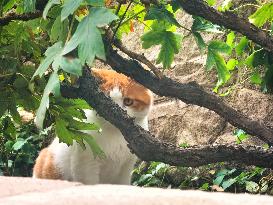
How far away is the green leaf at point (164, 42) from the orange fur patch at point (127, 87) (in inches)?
28.4

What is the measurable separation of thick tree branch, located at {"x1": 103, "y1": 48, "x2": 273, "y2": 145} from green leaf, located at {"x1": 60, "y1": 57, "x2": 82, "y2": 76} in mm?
737

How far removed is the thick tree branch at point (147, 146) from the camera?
6.18ft

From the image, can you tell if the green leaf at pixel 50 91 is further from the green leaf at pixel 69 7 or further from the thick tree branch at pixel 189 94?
the thick tree branch at pixel 189 94

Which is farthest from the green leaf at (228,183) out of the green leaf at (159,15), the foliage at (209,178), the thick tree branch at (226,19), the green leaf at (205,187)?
the green leaf at (159,15)

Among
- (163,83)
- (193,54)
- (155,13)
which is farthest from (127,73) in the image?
(193,54)

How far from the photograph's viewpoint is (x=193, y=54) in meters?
3.99

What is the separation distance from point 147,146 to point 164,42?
1.29 feet

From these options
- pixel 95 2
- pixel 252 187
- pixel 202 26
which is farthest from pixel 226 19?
pixel 252 187

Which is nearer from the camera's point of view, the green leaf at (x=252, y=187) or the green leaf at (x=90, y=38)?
the green leaf at (x=90, y=38)

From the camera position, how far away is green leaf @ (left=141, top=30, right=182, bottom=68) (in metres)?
1.94

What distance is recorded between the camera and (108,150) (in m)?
2.76

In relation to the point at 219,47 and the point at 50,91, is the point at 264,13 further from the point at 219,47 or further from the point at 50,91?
the point at 50,91

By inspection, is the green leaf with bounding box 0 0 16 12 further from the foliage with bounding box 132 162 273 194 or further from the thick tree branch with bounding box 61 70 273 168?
the foliage with bounding box 132 162 273 194

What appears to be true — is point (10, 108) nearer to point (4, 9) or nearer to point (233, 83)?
point (4, 9)
